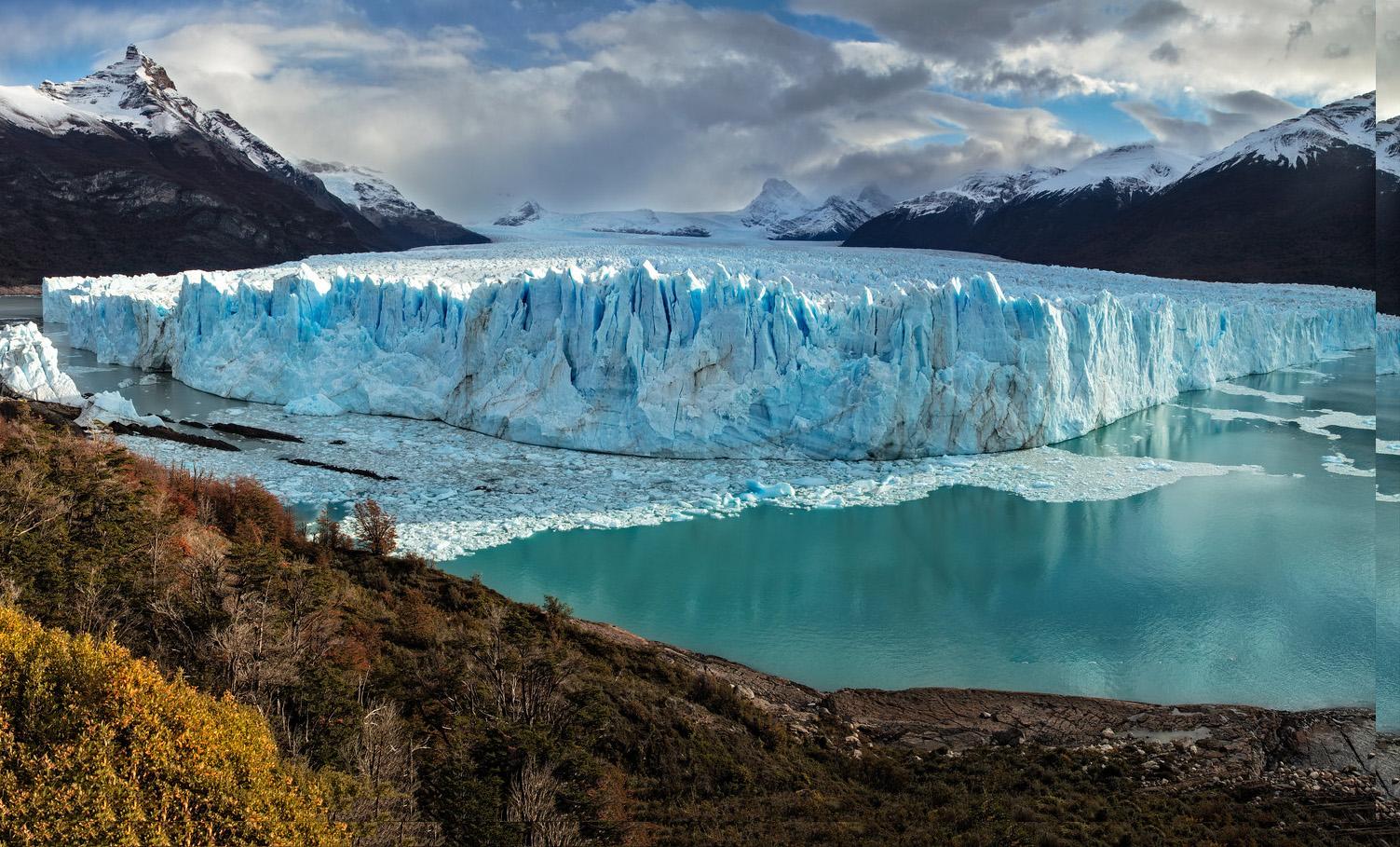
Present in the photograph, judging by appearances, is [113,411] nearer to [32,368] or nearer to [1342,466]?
[32,368]

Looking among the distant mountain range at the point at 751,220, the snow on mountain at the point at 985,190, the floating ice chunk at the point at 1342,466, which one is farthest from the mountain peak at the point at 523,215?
the floating ice chunk at the point at 1342,466

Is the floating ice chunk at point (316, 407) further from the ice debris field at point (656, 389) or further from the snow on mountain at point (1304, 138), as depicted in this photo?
the snow on mountain at point (1304, 138)

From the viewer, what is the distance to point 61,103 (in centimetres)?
6116

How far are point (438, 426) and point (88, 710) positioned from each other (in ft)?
46.3

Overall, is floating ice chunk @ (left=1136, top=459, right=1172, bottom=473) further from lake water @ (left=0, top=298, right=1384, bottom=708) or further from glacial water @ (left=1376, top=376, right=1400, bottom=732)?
glacial water @ (left=1376, top=376, right=1400, bottom=732)

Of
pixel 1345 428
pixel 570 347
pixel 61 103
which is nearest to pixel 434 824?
pixel 570 347

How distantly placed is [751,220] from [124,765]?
7295cm

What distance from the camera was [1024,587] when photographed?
988 centimetres

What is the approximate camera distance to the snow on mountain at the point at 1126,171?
51188 mm

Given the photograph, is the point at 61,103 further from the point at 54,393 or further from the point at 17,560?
the point at 17,560

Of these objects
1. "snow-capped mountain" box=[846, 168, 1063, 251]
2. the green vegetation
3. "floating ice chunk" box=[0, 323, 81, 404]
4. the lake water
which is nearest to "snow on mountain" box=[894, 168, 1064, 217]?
"snow-capped mountain" box=[846, 168, 1063, 251]

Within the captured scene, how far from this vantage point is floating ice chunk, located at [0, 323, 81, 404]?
50.9 feet

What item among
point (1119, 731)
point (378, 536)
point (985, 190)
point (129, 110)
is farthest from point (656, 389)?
point (129, 110)

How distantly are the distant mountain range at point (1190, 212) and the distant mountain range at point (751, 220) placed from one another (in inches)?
440
